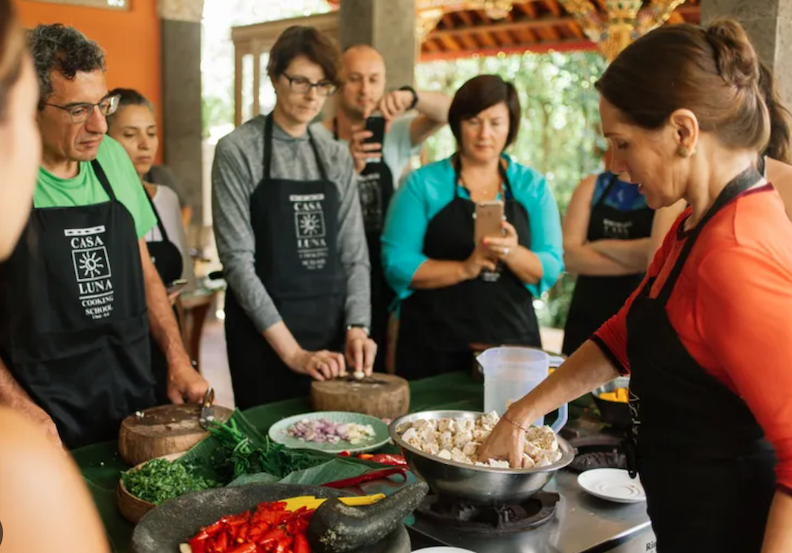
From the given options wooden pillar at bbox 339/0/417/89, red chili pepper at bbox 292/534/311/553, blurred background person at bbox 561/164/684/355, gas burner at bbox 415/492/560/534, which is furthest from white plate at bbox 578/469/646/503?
wooden pillar at bbox 339/0/417/89

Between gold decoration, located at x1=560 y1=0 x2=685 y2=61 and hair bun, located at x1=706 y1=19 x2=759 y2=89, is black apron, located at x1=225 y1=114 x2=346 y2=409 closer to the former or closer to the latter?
hair bun, located at x1=706 y1=19 x2=759 y2=89

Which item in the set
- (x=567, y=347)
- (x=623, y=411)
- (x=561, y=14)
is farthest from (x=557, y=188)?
(x=623, y=411)

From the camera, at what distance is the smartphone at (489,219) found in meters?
2.87

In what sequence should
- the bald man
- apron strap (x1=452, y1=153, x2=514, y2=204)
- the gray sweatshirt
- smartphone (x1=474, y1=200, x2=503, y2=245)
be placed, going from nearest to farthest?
the gray sweatshirt → smartphone (x1=474, y1=200, x2=503, y2=245) → apron strap (x1=452, y1=153, x2=514, y2=204) → the bald man

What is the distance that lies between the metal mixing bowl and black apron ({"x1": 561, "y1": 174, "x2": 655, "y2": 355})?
5.58 feet

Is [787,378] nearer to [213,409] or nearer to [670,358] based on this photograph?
[670,358]

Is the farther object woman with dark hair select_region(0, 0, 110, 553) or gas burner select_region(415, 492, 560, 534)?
gas burner select_region(415, 492, 560, 534)

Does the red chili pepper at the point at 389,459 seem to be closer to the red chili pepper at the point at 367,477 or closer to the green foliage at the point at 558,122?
the red chili pepper at the point at 367,477

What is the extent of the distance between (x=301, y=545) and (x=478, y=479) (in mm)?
380

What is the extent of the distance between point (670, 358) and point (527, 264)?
1.66m

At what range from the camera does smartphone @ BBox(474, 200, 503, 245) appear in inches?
113

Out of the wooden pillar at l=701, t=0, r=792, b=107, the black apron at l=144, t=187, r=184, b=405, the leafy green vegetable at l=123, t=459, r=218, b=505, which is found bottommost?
the leafy green vegetable at l=123, t=459, r=218, b=505

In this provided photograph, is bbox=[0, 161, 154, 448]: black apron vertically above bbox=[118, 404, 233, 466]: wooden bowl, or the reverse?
bbox=[0, 161, 154, 448]: black apron

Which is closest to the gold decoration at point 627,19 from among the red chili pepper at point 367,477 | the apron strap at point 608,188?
the apron strap at point 608,188
